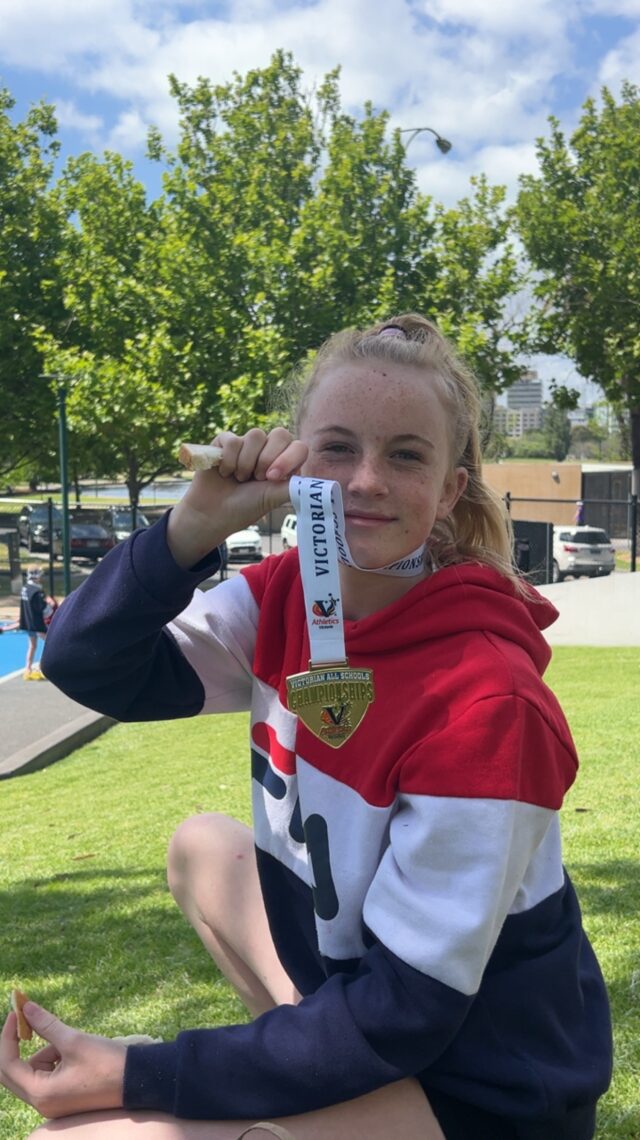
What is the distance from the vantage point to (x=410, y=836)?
1.63m

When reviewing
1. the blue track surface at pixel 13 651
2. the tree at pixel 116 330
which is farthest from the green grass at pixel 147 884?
the tree at pixel 116 330

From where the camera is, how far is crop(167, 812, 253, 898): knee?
8.04ft

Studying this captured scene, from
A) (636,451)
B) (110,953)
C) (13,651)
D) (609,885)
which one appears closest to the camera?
(110,953)

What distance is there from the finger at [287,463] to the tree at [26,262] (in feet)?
95.4

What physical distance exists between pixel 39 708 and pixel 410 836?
11.7 metres

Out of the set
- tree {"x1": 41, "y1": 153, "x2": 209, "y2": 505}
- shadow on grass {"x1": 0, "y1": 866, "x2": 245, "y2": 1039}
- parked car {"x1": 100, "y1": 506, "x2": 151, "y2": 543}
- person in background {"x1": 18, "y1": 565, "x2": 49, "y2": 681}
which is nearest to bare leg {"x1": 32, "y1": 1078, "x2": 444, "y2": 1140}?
shadow on grass {"x1": 0, "y1": 866, "x2": 245, "y2": 1039}

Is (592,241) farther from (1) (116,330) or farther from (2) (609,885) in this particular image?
(2) (609,885)

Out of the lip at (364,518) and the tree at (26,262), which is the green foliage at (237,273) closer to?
the tree at (26,262)

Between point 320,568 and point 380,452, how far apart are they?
0.37m

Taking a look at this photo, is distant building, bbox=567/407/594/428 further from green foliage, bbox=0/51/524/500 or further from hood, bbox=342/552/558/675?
hood, bbox=342/552/558/675

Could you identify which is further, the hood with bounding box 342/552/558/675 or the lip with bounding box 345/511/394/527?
the lip with bounding box 345/511/394/527

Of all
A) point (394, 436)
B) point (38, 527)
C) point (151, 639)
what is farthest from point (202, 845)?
point (38, 527)

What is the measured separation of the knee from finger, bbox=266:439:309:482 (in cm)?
97

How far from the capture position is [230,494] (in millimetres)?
1944
